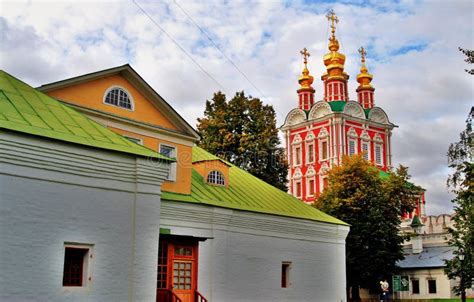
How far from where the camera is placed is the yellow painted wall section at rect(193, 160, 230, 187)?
67.1 ft

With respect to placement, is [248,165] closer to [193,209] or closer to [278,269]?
[278,269]

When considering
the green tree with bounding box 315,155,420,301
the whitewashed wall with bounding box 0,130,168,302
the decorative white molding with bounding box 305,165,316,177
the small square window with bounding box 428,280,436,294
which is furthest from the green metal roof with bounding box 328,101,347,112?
the whitewashed wall with bounding box 0,130,168,302

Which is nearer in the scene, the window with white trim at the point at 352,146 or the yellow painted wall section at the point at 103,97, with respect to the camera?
the yellow painted wall section at the point at 103,97

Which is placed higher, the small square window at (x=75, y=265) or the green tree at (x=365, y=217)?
the green tree at (x=365, y=217)

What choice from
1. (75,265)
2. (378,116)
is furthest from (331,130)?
(75,265)

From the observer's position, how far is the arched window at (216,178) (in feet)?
67.6

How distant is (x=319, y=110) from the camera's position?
61.6m

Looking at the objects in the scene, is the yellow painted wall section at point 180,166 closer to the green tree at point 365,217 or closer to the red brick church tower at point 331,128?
the green tree at point 365,217

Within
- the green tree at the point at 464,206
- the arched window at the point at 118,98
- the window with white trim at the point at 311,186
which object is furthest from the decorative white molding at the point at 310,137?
the arched window at the point at 118,98

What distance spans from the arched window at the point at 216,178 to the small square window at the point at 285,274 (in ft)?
12.1

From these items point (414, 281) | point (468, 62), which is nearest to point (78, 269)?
point (468, 62)

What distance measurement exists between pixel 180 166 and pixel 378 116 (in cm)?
4802

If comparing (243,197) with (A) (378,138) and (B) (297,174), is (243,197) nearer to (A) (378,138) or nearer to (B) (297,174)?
(B) (297,174)

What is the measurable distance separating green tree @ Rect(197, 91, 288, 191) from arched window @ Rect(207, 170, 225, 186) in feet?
38.3
